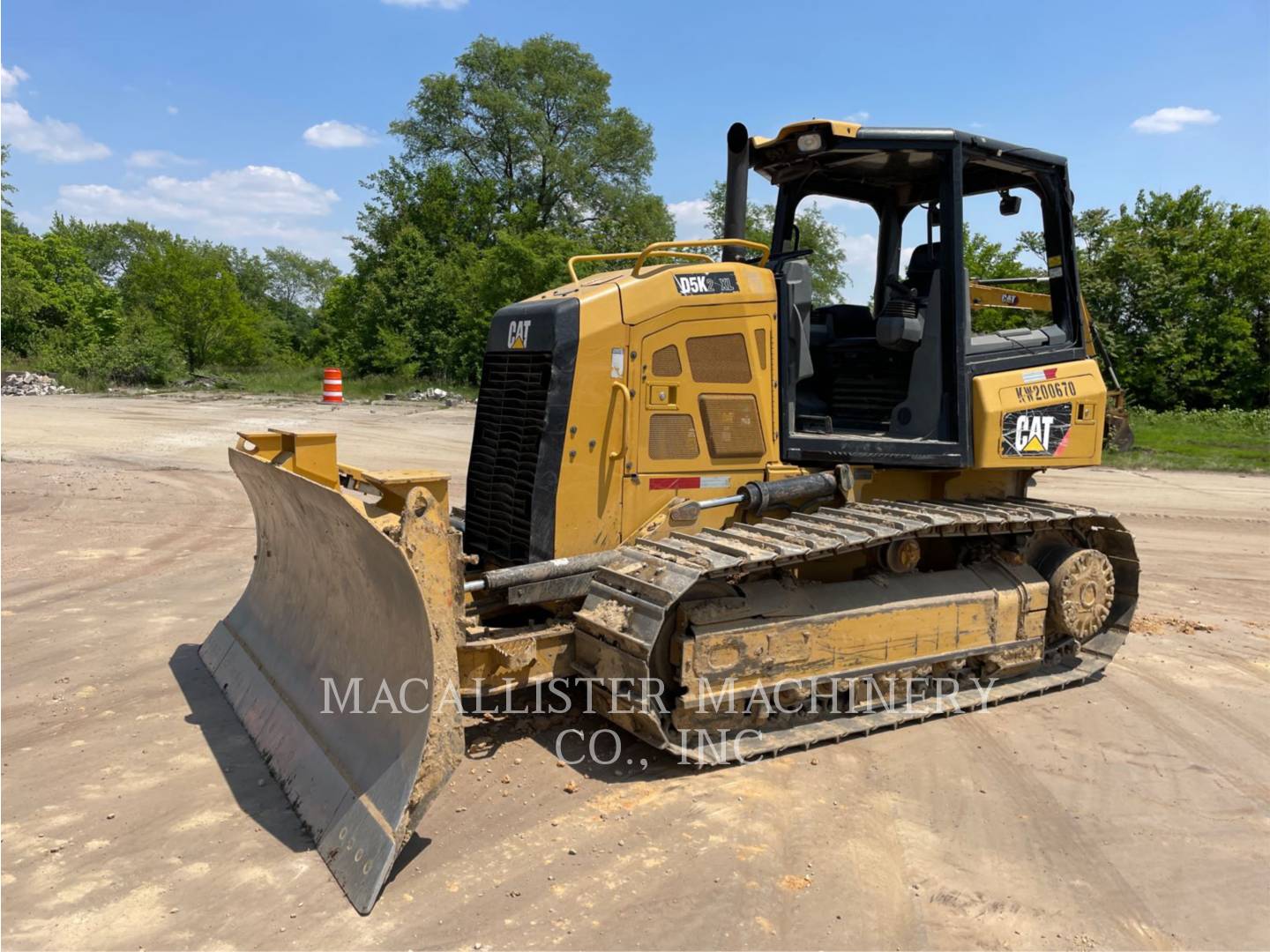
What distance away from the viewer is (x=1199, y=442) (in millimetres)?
20516

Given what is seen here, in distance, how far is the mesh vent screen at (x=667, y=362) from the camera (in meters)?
4.91

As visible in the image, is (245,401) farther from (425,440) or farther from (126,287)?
(126,287)

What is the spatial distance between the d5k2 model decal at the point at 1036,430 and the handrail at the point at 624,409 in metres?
2.32

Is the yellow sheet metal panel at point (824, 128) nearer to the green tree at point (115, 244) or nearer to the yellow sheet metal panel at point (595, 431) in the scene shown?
the yellow sheet metal panel at point (595, 431)

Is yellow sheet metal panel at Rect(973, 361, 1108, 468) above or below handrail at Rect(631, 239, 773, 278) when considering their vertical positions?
below

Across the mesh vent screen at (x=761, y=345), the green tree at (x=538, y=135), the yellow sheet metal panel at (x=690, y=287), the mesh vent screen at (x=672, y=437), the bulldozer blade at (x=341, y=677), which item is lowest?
the bulldozer blade at (x=341, y=677)

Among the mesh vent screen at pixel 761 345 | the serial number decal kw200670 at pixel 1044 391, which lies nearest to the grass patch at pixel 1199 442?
the serial number decal kw200670 at pixel 1044 391

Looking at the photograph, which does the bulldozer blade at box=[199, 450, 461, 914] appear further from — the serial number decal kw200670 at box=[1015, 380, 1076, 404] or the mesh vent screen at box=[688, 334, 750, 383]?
the serial number decal kw200670 at box=[1015, 380, 1076, 404]

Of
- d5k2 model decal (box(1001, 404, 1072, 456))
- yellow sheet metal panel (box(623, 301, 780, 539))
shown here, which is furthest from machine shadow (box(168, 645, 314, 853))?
d5k2 model decal (box(1001, 404, 1072, 456))

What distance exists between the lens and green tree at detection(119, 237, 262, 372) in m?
41.4

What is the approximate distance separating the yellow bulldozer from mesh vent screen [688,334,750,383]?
0.05ft

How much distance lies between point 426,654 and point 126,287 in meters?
56.7

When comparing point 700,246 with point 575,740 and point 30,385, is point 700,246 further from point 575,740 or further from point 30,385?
point 30,385

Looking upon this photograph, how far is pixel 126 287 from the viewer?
5181 cm
